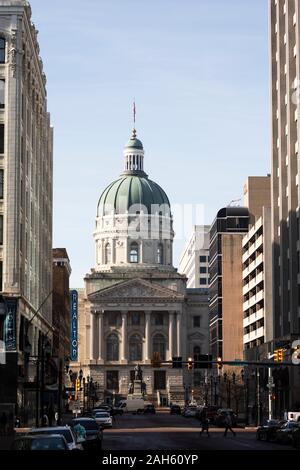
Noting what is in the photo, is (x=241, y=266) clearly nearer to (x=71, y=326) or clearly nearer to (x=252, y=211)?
(x=252, y=211)

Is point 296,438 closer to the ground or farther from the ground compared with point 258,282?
closer to the ground

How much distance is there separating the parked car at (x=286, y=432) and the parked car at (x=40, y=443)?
31.1 m

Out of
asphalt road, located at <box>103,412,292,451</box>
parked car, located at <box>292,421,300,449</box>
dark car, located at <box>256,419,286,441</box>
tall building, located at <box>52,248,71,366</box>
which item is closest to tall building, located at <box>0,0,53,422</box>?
asphalt road, located at <box>103,412,292,451</box>

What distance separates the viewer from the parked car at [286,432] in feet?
207

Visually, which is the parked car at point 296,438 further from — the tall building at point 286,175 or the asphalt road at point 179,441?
the tall building at point 286,175

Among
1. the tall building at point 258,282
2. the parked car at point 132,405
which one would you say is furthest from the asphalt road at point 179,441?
the parked car at point 132,405

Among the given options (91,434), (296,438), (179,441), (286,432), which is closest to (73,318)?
(179,441)

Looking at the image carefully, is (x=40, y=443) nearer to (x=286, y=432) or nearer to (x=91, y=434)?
(x=91, y=434)

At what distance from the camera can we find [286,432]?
64.0 m

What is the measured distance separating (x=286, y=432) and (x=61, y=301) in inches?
3559

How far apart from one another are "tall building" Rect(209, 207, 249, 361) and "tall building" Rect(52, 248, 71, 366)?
81.9 feet

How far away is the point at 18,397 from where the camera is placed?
8550 centimetres
